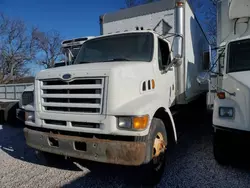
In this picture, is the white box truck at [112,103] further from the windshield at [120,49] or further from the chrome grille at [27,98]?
the chrome grille at [27,98]

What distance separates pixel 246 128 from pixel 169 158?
1.68 metres

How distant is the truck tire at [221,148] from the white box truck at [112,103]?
2.49 ft

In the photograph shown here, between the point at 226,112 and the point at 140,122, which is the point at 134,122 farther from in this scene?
the point at 226,112

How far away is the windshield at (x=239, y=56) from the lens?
3811mm

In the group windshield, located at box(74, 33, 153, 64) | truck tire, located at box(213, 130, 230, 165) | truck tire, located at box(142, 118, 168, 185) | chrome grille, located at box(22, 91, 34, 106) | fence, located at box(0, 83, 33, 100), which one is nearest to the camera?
truck tire, located at box(142, 118, 168, 185)

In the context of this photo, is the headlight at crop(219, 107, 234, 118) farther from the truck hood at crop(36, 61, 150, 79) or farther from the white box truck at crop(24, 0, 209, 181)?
the truck hood at crop(36, 61, 150, 79)

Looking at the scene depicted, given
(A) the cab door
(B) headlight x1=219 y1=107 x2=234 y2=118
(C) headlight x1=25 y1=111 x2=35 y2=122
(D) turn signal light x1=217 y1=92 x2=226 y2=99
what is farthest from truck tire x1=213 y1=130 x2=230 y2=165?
(C) headlight x1=25 y1=111 x2=35 y2=122

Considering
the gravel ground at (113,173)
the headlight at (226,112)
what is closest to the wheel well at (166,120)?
the gravel ground at (113,173)

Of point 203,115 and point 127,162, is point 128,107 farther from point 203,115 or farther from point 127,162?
point 203,115

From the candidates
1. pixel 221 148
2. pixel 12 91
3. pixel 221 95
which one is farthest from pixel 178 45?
pixel 12 91

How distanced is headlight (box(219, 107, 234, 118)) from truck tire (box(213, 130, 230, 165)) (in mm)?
364

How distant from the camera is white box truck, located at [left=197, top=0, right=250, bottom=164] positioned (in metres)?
3.19

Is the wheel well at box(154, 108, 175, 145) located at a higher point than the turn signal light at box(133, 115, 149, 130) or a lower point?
lower

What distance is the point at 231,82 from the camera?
357 centimetres
